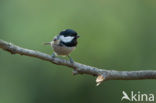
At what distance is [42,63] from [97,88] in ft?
3.56

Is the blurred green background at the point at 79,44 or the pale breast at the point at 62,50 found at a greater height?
the blurred green background at the point at 79,44

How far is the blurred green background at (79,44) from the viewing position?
25.6 ft

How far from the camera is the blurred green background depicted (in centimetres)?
780

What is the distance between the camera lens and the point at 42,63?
774 cm

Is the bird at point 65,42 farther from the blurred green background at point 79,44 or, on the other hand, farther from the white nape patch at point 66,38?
the blurred green background at point 79,44

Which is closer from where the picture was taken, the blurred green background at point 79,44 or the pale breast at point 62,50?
the pale breast at point 62,50

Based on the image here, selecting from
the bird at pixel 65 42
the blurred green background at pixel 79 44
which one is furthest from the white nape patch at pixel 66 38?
the blurred green background at pixel 79 44

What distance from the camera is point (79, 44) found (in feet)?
26.3

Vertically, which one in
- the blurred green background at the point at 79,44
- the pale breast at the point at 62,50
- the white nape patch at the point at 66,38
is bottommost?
the pale breast at the point at 62,50

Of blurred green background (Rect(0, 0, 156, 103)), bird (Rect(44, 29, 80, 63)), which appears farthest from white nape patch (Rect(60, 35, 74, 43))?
blurred green background (Rect(0, 0, 156, 103))

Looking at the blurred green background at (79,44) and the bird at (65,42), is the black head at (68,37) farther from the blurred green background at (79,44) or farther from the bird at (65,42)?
the blurred green background at (79,44)

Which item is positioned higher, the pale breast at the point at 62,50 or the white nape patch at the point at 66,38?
the white nape patch at the point at 66,38

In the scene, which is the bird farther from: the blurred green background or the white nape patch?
the blurred green background

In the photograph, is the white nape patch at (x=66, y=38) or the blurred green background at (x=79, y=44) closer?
the white nape patch at (x=66, y=38)
